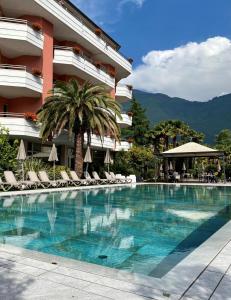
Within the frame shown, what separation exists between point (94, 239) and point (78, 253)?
1256 mm

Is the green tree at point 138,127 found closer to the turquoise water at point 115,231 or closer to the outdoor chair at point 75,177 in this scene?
the outdoor chair at point 75,177

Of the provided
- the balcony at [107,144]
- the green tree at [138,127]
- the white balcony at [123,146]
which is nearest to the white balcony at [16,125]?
the balcony at [107,144]

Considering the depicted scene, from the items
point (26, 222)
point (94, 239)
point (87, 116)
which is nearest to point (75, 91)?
point (87, 116)

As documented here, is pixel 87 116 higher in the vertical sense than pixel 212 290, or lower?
higher

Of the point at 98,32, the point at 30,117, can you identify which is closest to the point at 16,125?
the point at 30,117

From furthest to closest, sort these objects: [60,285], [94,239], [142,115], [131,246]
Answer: [142,115] < [94,239] < [131,246] < [60,285]

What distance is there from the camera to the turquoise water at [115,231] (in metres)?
6.30

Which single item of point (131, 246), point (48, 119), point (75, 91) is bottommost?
point (131, 246)

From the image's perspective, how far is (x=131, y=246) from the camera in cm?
717

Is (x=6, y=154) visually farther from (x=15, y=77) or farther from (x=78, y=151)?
(x=78, y=151)

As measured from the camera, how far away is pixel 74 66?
28.2 meters

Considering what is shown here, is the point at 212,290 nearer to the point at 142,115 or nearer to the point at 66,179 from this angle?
the point at 66,179

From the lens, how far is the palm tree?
79.4 feet

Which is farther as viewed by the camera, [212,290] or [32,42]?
[32,42]
